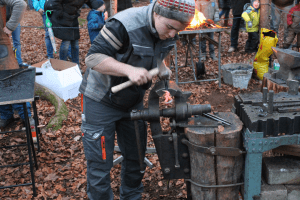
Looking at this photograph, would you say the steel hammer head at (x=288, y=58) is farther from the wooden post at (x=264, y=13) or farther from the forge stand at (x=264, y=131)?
the wooden post at (x=264, y=13)

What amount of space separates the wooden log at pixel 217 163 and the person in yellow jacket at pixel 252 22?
6.64 meters

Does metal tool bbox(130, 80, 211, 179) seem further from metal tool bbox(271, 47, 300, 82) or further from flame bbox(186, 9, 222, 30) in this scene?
flame bbox(186, 9, 222, 30)

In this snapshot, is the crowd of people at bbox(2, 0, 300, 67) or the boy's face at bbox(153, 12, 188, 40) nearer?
the boy's face at bbox(153, 12, 188, 40)

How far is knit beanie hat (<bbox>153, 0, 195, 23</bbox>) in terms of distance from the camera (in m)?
2.23

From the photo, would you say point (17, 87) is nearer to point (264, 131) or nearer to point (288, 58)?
point (264, 131)

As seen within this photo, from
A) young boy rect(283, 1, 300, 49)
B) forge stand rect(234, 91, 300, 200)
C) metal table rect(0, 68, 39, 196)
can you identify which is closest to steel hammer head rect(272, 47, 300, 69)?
forge stand rect(234, 91, 300, 200)

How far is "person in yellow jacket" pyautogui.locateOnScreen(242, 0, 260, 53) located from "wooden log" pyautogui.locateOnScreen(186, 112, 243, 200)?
664 cm

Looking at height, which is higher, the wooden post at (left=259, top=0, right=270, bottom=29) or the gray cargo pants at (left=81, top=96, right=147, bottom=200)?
the wooden post at (left=259, top=0, right=270, bottom=29)

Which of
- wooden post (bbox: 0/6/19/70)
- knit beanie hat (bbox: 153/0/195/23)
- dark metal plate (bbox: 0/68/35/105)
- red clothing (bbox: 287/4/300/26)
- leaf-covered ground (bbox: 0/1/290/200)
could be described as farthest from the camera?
red clothing (bbox: 287/4/300/26)

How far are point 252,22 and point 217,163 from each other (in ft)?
24.0

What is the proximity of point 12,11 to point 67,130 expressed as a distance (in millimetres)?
2263

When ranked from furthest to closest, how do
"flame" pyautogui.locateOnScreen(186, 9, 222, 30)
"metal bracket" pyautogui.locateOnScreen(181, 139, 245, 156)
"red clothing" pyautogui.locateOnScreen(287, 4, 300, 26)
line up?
"red clothing" pyautogui.locateOnScreen(287, 4, 300, 26)
"flame" pyautogui.locateOnScreen(186, 9, 222, 30)
"metal bracket" pyautogui.locateOnScreen(181, 139, 245, 156)

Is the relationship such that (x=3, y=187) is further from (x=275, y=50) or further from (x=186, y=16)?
(x=275, y=50)

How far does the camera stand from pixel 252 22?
29.0ft
